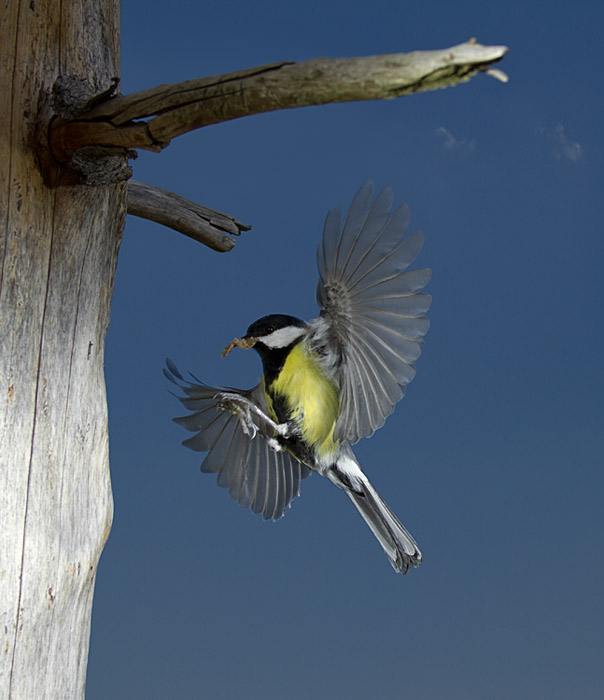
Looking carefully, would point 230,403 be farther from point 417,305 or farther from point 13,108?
point 13,108

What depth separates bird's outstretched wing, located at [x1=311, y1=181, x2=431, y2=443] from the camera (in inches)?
66.4

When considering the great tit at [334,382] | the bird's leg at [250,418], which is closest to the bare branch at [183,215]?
the great tit at [334,382]

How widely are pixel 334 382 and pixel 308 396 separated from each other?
0.07 m

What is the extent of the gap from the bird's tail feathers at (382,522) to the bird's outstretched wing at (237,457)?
188 mm

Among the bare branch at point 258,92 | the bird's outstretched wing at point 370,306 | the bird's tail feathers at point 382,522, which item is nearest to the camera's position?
the bare branch at point 258,92

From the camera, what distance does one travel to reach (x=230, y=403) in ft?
6.63

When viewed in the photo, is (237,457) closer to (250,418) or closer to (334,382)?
(250,418)

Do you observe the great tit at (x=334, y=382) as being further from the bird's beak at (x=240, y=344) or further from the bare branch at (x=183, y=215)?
the bare branch at (x=183, y=215)

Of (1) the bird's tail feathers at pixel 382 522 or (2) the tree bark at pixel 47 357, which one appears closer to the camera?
(2) the tree bark at pixel 47 357

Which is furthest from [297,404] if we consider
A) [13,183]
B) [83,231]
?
[13,183]

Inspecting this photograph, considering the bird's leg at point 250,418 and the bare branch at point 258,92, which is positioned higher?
the bare branch at point 258,92

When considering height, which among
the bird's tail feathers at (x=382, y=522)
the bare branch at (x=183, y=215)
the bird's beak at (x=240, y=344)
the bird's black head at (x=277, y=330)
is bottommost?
the bird's tail feathers at (x=382, y=522)

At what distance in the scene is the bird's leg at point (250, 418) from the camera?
196cm

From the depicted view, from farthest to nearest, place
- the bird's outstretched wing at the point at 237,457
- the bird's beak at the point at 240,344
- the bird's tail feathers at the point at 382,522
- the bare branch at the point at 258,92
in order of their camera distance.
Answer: the bird's outstretched wing at the point at 237,457 < the bird's tail feathers at the point at 382,522 < the bird's beak at the point at 240,344 < the bare branch at the point at 258,92
